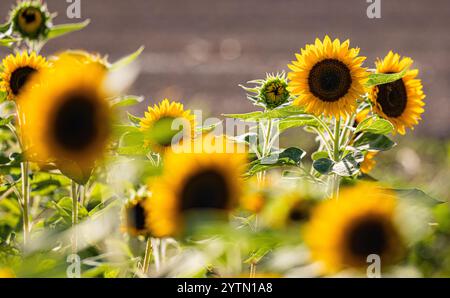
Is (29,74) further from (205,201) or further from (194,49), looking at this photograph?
(194,49)

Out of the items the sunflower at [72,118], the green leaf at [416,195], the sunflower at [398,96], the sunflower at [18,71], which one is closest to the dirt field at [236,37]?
the sunflower at [398,96]

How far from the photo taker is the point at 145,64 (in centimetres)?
607

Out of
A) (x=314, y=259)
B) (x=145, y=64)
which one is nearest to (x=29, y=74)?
(x=314, y=259)

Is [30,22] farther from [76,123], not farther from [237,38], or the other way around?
[237,38]

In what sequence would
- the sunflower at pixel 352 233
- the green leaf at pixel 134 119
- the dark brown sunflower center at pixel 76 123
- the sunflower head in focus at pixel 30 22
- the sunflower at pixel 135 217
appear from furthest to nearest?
the sunflower head in focus at pixel 30 22 < the green leaf at pixel 134 119 < the sunflower at pixel 135 217 < the dark brown sunflower center at pixel 76 123 < the sunflower at pixel 352 233

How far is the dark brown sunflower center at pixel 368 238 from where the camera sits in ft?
1.74

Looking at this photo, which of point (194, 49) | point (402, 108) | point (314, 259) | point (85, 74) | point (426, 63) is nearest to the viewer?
point (314, 259)

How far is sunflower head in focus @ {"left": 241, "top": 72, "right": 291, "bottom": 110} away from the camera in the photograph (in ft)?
3.36

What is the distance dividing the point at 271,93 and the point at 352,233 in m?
0.53

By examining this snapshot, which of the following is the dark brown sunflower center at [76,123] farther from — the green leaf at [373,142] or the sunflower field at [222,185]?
the green leaf at [373,142]

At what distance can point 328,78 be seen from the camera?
3.18ft

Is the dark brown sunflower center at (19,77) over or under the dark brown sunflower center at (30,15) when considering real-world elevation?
under

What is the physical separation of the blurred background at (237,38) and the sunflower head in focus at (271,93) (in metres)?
3.50

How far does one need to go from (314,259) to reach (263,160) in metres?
0.34
